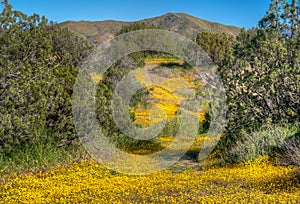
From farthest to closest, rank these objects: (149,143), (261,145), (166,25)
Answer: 1. (166,25)
2. (149,143)
3. (261,145)

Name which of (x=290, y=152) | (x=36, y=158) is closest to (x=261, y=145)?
(x=290, y=152)

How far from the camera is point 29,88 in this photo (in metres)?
11.8

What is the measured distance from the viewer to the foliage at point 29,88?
457 inches

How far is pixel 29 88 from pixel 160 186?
4713mm

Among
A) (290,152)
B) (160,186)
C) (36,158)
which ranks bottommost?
(160,186)

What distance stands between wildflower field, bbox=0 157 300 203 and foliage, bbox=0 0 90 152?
4.53 ft

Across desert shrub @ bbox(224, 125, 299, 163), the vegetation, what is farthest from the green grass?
desert shrub @ bbox(224, 125, 299, 163)

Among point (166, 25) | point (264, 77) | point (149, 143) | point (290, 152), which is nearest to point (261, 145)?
point (290, 152)

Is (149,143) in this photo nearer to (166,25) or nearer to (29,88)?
(29,88)

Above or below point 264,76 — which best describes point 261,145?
below

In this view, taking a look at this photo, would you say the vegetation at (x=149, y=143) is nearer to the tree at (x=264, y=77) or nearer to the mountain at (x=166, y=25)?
the tree at (x=264, y=77)

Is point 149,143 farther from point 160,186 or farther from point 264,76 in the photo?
point 160,186

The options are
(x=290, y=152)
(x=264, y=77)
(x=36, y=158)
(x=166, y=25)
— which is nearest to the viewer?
(x=290, y=152)

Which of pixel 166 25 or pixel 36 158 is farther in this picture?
pixel 166 25
